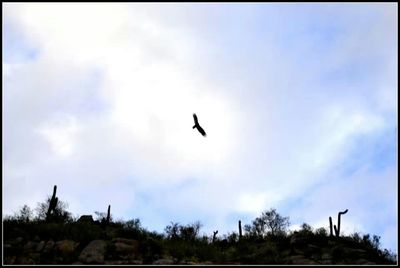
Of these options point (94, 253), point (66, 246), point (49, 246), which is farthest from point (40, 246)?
point (94, 253)

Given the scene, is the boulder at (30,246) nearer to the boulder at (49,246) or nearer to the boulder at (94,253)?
the boulder at (49,246)

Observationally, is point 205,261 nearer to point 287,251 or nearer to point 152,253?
point 152,253

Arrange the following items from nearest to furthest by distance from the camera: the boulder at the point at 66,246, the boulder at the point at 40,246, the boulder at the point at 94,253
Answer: the boulder at the point at 94,253
the boulder at the point at 66,246
the boulder at the point at 40,246

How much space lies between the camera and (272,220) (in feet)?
173

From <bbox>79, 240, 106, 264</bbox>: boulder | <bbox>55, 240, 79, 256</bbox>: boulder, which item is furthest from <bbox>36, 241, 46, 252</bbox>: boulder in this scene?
<bbox>79, 240, 106, 264</bbox>: boulder

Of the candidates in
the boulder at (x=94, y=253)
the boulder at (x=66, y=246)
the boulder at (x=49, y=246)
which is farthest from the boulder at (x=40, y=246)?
the boulder at (x=94, y=253)

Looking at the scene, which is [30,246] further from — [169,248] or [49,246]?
[169,248]

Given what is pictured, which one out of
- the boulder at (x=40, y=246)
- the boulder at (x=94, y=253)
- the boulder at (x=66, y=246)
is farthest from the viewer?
the boulder at (x=40, y=246)

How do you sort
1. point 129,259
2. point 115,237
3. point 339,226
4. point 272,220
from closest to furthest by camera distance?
point 129,259
point 115,237
point 339,226
point 272,220

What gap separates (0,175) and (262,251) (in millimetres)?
13202

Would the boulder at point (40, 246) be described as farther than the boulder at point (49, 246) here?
Yes

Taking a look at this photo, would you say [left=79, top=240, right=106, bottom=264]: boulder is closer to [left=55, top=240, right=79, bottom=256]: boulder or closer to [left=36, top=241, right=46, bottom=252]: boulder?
[left=55, top=240, right=79, bottom=256]: boulder

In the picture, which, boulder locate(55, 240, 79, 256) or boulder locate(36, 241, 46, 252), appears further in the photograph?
boulder locate(36, 241, 46, 252)

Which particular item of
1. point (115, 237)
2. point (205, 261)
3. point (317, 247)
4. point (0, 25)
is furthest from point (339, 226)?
point (0, 25)
